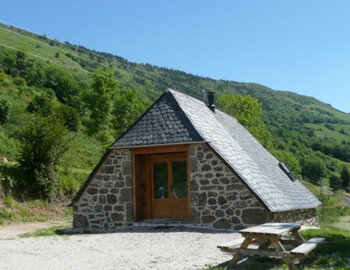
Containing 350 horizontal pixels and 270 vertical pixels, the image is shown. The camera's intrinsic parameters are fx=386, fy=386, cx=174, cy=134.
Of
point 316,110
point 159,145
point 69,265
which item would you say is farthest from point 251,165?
point 316,110

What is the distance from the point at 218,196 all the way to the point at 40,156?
30.4ft

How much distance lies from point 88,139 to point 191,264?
28.1m

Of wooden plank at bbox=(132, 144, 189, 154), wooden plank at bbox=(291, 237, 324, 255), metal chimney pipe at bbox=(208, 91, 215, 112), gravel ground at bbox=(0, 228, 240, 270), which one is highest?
metal chimney pipe at bbox=(208, 91, 215, 112)

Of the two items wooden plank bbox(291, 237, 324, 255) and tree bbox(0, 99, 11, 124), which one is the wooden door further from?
tree bbox(0, 99, 11, 124)

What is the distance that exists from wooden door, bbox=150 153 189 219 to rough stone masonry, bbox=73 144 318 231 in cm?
69

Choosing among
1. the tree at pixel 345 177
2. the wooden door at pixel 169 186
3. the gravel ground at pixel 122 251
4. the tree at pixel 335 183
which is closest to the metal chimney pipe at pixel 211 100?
the wooden door at pixel 169 186

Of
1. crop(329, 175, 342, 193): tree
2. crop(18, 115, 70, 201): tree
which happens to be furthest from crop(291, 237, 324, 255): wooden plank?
crop(329, 175, 342, 193): tree

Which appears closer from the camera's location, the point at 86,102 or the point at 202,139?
the point at 202,139

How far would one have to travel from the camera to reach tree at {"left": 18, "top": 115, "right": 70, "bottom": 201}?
1670 cm

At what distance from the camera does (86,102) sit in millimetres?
25172

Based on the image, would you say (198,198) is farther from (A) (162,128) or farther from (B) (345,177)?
(B) (345,177)

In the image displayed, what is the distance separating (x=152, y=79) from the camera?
8538cm

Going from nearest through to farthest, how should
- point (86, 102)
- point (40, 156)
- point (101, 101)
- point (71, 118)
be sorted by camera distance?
point (40, 156)
point (101, 101)
point (86, 102)
point (71, 118)

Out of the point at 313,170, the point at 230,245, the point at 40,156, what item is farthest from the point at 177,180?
the point at 313,170
